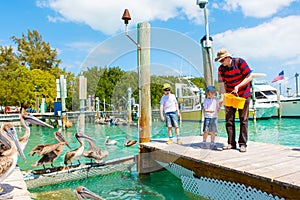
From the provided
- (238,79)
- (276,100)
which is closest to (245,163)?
(238,79)

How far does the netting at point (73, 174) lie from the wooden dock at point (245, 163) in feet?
2.32

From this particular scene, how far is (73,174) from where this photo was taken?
5852mm

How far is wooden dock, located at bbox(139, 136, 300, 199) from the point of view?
3277mm

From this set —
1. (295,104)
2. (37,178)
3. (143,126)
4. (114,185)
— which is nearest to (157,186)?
(114,185)

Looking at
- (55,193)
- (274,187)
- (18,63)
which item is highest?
(18,63)

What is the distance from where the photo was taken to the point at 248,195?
3707 millimetres

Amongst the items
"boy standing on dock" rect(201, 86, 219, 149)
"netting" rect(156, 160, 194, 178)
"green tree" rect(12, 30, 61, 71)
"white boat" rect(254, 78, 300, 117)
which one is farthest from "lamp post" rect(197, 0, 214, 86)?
"green tree" rect(12, 30, 61, 71)

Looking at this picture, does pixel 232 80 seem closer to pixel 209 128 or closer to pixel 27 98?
pixel 209 128

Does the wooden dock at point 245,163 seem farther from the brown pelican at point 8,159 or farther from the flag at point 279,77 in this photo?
the flag at point 279,77

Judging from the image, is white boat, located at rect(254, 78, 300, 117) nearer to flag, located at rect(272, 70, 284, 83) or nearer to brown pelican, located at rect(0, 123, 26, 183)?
flag, located at rect(272, 70, 284, 83)

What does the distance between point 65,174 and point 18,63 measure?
3498 cm

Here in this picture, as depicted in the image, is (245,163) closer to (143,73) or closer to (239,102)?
(239,102)

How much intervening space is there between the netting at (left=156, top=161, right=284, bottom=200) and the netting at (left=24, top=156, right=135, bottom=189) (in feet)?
4.60

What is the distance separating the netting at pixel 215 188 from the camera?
3623mm
